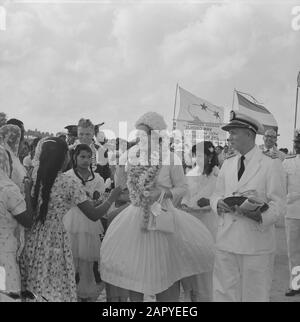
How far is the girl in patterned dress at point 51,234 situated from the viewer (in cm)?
380

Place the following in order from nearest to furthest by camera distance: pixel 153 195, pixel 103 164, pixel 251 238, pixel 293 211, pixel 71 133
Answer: pixel 251 238, pixel 153 195, pixel 103 164, pixel 293 211, pixel 71 133

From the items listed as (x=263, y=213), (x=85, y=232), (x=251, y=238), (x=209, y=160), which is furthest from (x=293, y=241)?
(x=85, y=232)

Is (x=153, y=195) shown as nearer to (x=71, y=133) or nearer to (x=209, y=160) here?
(x=209, y=160)

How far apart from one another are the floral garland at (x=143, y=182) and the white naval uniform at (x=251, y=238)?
631 mm

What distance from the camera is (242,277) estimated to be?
4.53 m

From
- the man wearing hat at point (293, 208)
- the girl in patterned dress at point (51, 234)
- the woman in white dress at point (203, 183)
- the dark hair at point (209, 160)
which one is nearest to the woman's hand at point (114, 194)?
the girl in patterned dress at point (51, 234)

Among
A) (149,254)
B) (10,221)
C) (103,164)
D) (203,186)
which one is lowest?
(149,254)

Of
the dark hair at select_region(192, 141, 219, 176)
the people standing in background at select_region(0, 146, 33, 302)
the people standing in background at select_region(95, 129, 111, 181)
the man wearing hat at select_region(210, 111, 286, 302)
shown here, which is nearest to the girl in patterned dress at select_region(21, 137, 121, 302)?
the people standing in background at select_region(0, 146, 33, 302)

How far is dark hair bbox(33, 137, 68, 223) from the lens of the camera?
151 inches

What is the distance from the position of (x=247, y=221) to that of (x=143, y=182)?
1026 millimetres

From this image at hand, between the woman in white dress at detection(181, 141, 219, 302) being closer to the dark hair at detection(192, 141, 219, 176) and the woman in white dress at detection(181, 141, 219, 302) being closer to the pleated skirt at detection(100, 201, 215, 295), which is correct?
the dark hair at detection(192, 141, 219, 176)
